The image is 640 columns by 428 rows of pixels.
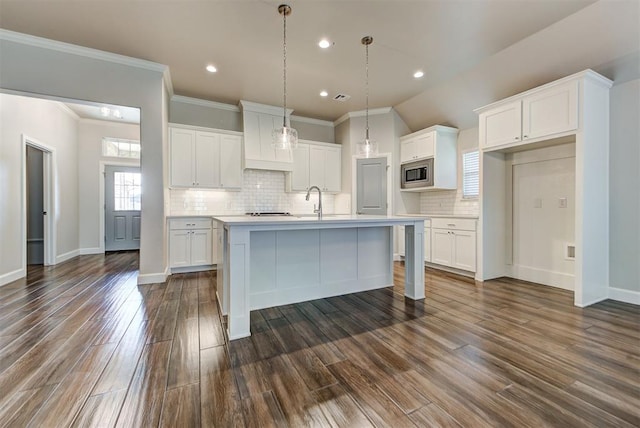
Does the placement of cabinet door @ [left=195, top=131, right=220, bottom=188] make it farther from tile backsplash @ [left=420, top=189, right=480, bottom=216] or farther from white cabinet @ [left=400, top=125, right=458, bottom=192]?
tile backsplash @ [left=420, top=189, right=480, bottom=216]

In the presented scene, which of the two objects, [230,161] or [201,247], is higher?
[230,161]

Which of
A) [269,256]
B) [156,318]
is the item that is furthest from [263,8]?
[156,318]

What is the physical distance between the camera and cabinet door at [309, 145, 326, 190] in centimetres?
567

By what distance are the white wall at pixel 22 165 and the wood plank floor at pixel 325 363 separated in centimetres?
124

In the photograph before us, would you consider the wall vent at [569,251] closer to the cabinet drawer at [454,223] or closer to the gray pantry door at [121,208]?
the cabinet drawer at [454,223]

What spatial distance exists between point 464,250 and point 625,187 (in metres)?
1.87

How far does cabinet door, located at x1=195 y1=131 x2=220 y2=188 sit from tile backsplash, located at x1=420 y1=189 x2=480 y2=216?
413cm

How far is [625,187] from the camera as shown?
9.95 ft

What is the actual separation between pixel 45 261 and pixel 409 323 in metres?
6.33

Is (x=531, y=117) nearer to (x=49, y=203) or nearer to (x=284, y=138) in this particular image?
(x=284, y=138)

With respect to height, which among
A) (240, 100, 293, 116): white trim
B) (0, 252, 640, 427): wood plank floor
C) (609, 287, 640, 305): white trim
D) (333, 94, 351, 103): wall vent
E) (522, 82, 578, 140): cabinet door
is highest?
(333, 94, 351, 103): wall vent

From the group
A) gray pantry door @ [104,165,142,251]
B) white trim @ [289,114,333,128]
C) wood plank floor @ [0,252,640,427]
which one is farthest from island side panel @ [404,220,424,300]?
gray pantry door @ [104,165,142,251]

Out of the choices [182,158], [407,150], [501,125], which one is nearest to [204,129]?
[182,158]

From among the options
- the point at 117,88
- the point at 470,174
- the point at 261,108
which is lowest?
the point at 470,174
